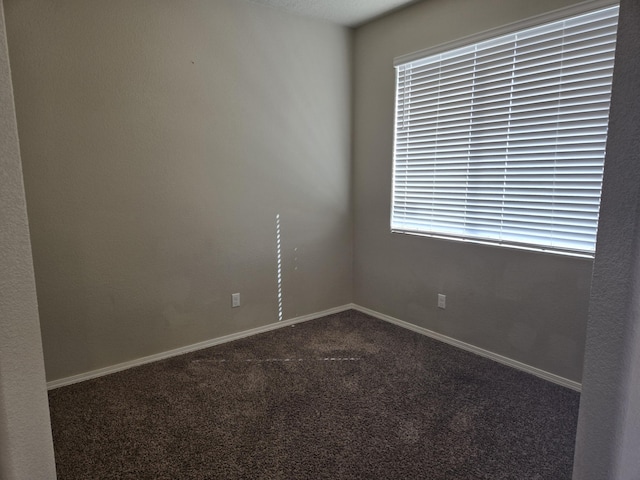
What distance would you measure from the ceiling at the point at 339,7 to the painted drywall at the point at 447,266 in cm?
14

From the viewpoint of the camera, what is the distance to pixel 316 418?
2.21 meters

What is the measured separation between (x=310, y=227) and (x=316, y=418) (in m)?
1.81

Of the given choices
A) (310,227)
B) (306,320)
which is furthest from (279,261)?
(306,320)

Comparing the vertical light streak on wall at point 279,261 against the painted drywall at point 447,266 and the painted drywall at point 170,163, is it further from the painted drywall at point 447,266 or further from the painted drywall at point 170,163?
the painted drywall at point 447,266

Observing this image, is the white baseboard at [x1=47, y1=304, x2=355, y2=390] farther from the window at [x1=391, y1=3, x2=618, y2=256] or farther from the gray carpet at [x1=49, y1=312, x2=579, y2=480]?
the window at [x1=391, y1=3, x2=618, y2=256]

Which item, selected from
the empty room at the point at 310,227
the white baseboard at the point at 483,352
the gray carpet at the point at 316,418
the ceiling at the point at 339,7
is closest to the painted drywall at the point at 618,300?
the empty room at the point at 310,227

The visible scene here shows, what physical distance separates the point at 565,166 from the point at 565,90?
0.44m

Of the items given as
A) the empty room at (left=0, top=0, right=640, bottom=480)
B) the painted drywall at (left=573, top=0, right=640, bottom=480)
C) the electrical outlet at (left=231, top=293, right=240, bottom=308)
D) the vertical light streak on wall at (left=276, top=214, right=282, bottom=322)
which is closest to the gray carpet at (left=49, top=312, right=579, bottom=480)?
the empty room at (left=0, top=0, right=640, bottom=480)

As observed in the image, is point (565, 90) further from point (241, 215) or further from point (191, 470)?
point (191, 470)

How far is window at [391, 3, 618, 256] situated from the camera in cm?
238

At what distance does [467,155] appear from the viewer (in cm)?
300

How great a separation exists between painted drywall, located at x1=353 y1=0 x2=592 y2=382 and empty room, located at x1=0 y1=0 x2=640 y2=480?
17mm

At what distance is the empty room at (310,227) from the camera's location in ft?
6.96

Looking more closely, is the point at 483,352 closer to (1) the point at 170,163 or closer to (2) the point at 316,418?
(2) the point at 316,418
